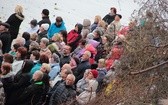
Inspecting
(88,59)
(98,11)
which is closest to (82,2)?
(98,11)

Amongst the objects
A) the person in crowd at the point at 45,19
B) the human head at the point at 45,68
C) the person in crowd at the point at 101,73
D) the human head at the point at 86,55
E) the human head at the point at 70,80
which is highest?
the person in crowd at the point at 45,19

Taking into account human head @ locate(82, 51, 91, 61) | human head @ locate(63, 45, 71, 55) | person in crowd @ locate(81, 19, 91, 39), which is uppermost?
person in crowd @ locate(81, 19, 91, 39)

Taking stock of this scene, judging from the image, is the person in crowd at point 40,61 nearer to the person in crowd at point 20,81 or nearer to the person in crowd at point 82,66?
the person in crowd at point 20,81

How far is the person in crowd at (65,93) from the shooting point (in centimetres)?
846

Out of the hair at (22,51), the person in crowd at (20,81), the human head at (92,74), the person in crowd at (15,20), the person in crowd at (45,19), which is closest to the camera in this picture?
the person in crowd at (20,81)

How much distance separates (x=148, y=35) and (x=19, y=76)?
248 cm

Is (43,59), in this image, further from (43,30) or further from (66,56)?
(43,30)

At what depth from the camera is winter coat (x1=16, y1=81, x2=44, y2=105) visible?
27.7 ft

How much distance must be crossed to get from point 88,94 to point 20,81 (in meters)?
1.26

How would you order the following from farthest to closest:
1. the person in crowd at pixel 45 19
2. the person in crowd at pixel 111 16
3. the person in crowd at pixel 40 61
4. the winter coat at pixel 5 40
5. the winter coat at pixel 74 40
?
1. the person in crowd at pixel 111 16
2. the person in crowd at pixel 45 19
3. the winter coat at pixel 74 40
4. the winter coat at pixel 5 40
5. the person in crowd at pixel 40 61

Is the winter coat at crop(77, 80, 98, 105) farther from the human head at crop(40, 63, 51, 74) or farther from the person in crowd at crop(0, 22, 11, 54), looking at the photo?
the person in crowd at crop(0, 22, 11, 54)

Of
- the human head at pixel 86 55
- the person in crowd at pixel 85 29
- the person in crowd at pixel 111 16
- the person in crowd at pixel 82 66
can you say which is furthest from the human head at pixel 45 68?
the person in crowd at pixel 111 16

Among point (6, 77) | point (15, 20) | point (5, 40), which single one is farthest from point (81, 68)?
point (15, 20)

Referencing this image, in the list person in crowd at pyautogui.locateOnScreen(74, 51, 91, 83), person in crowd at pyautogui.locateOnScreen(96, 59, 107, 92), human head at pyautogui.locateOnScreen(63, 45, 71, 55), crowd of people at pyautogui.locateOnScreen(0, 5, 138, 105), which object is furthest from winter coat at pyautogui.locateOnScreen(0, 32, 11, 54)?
person in crowd at pyautogui.locateOnScreen(96, 59, 107, 92)
